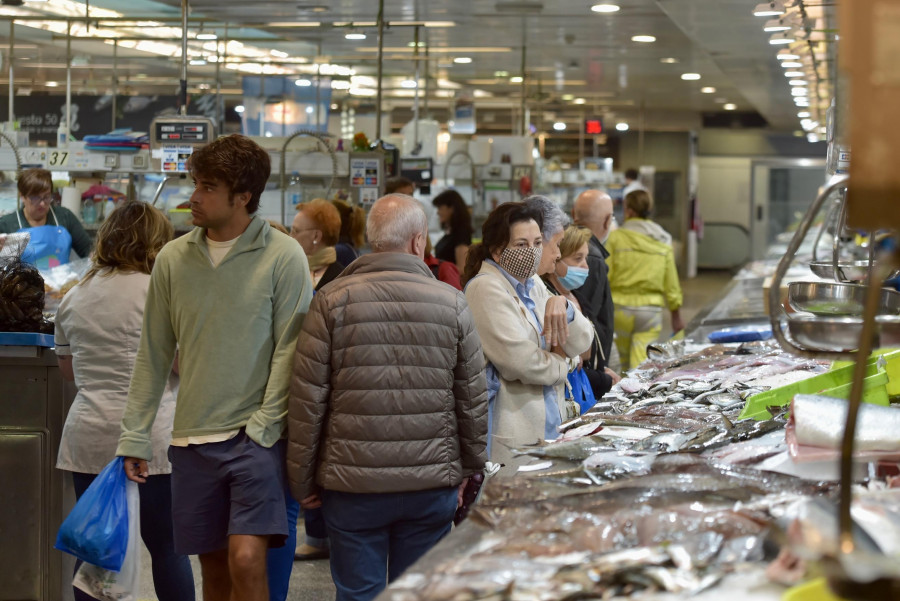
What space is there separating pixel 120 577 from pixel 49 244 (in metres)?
3.99

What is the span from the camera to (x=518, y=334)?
3891 mm

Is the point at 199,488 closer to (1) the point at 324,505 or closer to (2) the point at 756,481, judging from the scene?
(1) the point at 324,505

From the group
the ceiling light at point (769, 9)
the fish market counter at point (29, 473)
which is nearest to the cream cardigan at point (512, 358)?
the fish market counter at point (29, 473)

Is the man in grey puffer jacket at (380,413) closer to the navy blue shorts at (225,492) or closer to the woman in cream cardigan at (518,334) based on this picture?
the navy blue shorts at (225,492)

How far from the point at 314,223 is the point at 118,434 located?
6.65 feet

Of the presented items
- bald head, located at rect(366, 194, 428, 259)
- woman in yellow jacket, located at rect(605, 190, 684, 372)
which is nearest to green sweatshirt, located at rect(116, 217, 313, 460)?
bald head, located at rect(366, 194, 428, 259)

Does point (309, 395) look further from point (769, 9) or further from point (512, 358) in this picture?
point (769, 9)

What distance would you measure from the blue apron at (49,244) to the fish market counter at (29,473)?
2.78 meters

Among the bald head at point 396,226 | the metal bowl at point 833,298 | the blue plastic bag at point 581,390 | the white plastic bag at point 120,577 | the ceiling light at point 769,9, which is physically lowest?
the white plastic bag at point 120,577

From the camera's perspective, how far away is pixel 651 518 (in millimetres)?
2178

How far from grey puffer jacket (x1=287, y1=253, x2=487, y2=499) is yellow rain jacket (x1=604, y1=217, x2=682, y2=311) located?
4777 mm

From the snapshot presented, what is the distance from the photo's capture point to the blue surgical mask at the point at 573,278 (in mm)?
5094

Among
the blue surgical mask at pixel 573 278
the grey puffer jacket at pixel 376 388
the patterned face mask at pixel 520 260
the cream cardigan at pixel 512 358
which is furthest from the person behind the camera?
the blue surgical mask at pixel 573 278

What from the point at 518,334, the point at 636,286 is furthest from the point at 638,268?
the point at 518,334
